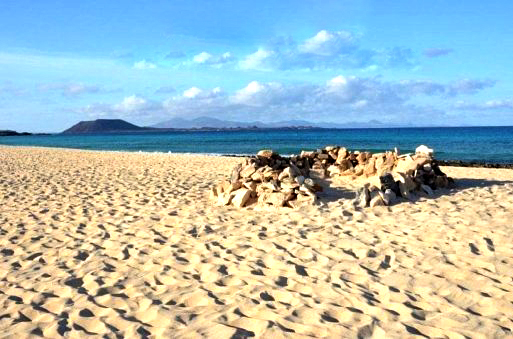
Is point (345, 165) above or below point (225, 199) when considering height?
above

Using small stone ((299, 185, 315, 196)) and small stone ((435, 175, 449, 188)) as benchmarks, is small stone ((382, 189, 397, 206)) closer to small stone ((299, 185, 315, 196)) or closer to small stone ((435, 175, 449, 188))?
small stone ((299, 185, 315, 196))

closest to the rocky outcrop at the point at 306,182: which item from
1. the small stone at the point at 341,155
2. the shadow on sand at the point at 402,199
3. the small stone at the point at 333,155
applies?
the shadow on sand at the point at 402,199

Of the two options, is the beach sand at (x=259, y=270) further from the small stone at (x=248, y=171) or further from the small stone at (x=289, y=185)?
the small stone at (x=248, y=171)

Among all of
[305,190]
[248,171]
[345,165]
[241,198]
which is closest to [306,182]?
[305,190]

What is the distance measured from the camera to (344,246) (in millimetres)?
6020

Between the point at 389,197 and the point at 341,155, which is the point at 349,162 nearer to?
the point at 341,155

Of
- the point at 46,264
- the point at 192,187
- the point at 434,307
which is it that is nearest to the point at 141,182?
the point at 192,187

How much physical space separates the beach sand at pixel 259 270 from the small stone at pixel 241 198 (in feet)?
0.82

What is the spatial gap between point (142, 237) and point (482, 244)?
4668 mm

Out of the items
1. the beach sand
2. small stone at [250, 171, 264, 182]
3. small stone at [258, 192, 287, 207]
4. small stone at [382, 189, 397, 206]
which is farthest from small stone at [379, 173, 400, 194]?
small stone at [250, 171, 264, 182]

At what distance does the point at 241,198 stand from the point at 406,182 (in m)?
3.40

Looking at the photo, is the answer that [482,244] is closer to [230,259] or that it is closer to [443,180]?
[230,259]

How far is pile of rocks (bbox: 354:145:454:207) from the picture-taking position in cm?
855

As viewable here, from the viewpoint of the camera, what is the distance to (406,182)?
9.42 m
